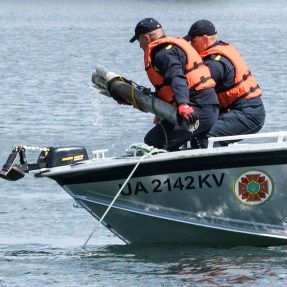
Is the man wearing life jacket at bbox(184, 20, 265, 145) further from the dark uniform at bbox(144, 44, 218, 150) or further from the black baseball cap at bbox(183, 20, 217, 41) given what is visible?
the dark uniform at bbox(144, 44, 218, 150)

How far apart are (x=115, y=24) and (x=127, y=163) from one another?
1848 inches

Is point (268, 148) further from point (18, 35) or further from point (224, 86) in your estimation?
point (18, 35)

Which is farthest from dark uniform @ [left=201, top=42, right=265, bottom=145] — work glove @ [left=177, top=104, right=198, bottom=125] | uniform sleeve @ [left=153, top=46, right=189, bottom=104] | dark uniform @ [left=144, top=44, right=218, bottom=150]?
work glove @ [left=177, top=104, right=198, bottom=125]

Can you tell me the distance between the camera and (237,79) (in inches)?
396

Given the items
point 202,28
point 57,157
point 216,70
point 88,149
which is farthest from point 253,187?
point 88,149

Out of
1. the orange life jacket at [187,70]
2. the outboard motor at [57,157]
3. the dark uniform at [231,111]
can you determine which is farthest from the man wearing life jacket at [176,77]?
the outboard motor at [57,157]

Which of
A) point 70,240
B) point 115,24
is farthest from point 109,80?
point 115,24

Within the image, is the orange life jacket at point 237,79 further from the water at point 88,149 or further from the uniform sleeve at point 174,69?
the water at point 88,149

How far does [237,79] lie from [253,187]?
2.89 ft

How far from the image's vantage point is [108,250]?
10305mm

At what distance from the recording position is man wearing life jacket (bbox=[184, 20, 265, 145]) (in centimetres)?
1003

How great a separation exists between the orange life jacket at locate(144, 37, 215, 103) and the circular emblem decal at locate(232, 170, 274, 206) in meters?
0.75

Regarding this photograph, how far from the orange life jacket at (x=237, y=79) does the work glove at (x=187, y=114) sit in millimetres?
680

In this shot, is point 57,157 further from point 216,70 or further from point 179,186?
point 216,70
